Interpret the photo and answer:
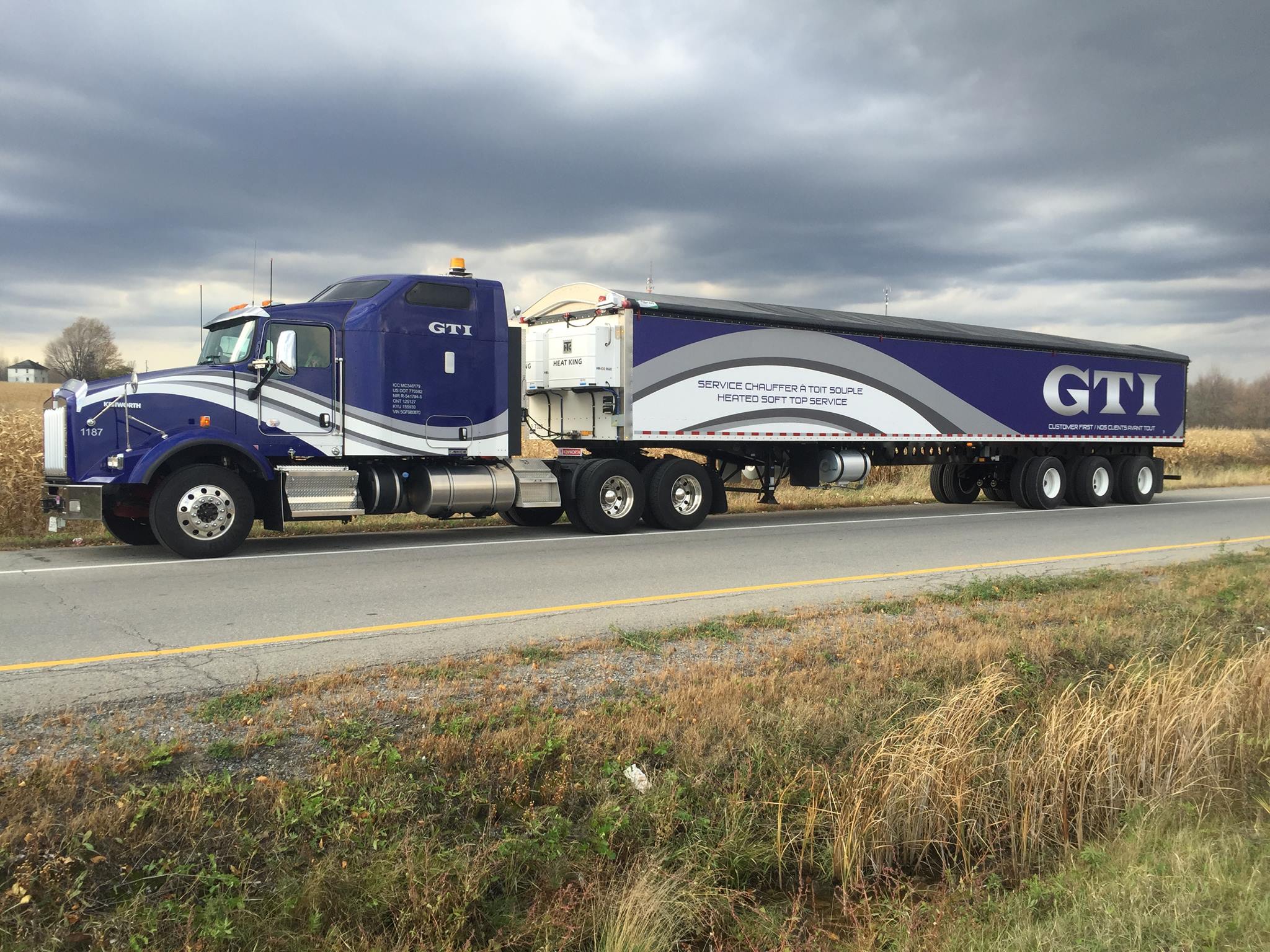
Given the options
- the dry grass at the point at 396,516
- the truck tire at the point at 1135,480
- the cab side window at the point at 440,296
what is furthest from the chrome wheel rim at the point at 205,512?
the truck tire at the point at 1135,480

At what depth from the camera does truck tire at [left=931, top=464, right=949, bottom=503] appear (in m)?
22.4

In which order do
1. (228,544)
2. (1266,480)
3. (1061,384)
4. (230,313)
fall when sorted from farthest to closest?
(1266,480)
(1061,384)
(230,313)
(228,544)

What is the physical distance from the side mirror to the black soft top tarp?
4631mm

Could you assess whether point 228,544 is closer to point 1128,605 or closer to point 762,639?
point 762,639

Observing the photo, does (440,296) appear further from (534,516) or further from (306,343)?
(534,516)

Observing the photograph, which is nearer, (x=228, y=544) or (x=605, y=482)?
(x=228, y=544)

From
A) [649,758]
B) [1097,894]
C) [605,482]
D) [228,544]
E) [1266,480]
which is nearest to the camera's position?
[1097,894]

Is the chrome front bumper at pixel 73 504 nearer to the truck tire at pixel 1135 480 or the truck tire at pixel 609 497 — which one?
the truck tire at pixel 609 497

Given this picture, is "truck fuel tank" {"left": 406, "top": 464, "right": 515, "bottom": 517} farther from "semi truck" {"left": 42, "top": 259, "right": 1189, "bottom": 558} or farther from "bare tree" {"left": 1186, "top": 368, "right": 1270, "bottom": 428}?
"bare tree" {"left": 1186, "top": 368, "right": 1270, "bottom": 428}

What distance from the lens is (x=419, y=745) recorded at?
494cm

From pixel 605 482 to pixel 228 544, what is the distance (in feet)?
17.1

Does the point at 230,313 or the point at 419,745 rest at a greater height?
the point at 230,313

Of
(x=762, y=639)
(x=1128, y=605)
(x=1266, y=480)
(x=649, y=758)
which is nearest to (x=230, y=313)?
(x=762, y=639)

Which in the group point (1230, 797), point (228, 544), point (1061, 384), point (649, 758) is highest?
point (1061, 384)
